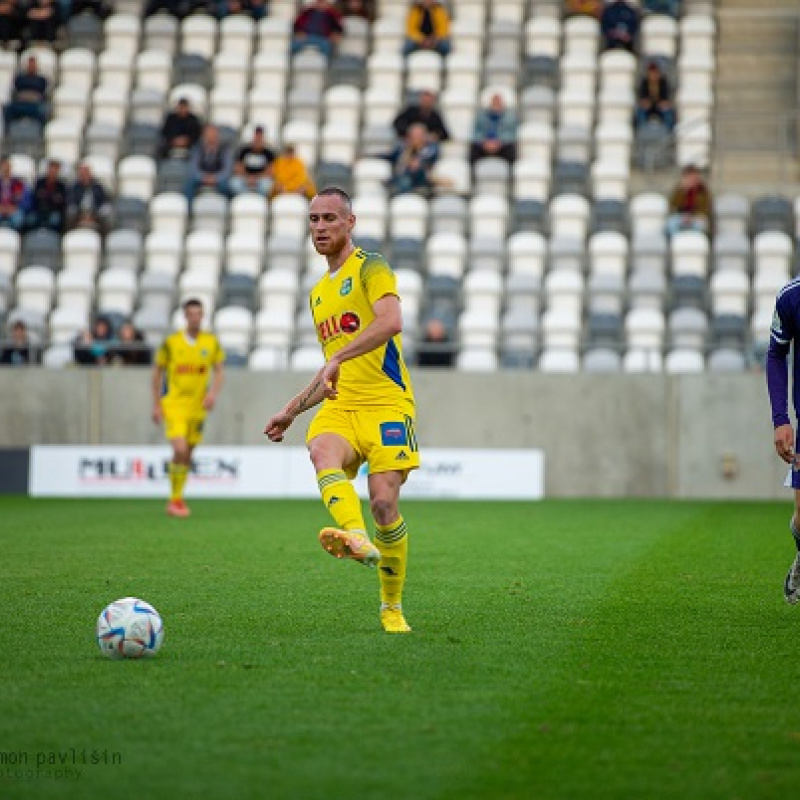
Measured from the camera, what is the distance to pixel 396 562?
8773mm

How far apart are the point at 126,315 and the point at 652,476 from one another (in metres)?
8.22

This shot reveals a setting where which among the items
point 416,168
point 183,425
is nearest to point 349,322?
point 183,425

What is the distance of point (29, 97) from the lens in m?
28.4

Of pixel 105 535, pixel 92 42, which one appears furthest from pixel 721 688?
pixel 92 42

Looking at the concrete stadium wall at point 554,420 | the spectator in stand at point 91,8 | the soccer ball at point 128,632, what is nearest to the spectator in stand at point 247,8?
the spectator in stand at point 91,8

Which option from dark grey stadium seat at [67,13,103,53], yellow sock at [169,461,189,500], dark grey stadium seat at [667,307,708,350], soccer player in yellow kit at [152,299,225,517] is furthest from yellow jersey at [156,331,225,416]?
dark grey stadium seat at [67,13,103,53]

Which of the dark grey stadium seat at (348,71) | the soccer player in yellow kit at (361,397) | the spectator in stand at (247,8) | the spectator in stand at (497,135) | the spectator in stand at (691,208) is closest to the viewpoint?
the soccer player in yellow kit at (361,397)

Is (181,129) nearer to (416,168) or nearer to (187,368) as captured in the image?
(416,168)

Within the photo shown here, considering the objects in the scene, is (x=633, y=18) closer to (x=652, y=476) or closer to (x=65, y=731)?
(x=652, y=476)

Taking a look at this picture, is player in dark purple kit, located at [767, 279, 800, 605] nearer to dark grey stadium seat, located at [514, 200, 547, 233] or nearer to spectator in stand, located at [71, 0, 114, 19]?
dark grey stadium seat, located at [514, 200, 547, 233]

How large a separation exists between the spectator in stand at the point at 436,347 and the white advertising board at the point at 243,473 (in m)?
1.35

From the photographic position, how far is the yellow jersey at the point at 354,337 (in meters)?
8.80

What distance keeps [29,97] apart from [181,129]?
309 centimetres

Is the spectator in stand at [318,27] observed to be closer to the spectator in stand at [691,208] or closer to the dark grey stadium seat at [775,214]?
the spectator in stand at [691,208]
